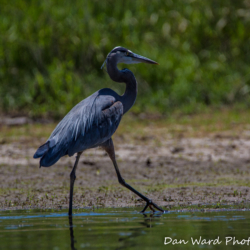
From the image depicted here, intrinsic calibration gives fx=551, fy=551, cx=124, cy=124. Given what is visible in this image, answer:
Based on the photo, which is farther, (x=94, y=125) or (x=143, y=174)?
(x=143, y=174)

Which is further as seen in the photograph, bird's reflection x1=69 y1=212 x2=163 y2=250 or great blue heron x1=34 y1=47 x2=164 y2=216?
great blue heron x1=34 y1=47 x2=164 y2=216

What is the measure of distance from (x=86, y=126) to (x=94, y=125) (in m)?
0.09

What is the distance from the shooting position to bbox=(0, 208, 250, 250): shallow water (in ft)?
13.3

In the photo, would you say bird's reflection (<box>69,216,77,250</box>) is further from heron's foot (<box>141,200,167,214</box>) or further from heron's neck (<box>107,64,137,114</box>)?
heron's neck (<box>107,64,137,114</box>)

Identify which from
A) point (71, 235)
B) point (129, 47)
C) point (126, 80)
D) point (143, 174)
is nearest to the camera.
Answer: point (71, 235)

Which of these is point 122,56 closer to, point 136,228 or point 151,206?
point 151,206

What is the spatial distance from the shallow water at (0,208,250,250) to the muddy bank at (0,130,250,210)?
559mm

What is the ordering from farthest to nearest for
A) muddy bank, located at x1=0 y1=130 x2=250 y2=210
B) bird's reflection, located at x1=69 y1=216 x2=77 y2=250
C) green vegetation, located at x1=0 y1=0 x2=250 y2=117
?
green vegetation, located at x1=0 y1=0 x2=250 y2=117 < muddy bank, located at x1=0 y1=130 x2=250 y2=210 < bird's reflection, located at x1=69 y1=216 x2=77 y2=250

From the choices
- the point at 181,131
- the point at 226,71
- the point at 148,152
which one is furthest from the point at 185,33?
the point at 148,152

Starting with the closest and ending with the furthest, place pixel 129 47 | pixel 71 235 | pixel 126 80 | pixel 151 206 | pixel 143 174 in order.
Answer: pixel 71 235 → pixel 151 206 → pixel 126 80 → pixel 143 174 → pixel 129 47

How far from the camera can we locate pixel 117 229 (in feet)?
15.2

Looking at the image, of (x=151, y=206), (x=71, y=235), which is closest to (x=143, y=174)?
(x=151, y=206)

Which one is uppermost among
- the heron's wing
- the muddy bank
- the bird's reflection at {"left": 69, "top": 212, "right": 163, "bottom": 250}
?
the heron's wing

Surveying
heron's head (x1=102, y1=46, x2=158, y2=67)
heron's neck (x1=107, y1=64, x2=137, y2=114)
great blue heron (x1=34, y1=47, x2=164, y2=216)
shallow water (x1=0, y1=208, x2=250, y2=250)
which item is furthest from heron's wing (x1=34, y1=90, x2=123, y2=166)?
shallow water (x1=0, y1=208, x2=250, y2=250)
